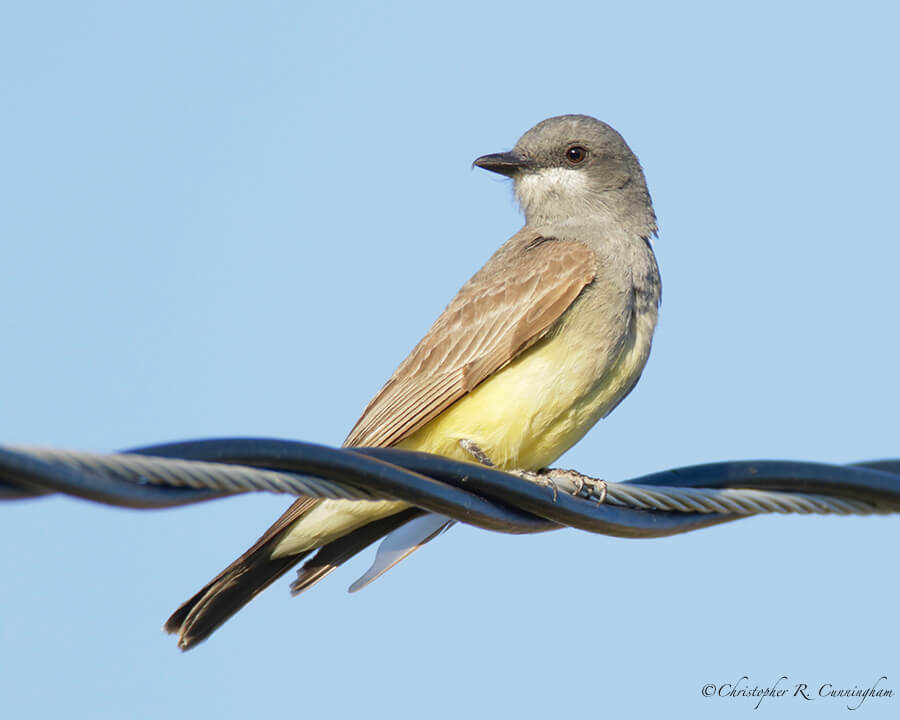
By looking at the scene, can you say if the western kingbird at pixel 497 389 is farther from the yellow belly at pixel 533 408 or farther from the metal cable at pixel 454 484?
the metal cable at pixel 454 484

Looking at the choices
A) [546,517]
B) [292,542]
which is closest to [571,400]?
[292,542]

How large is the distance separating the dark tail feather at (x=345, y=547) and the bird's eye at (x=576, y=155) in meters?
3.01

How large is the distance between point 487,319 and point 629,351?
81cm

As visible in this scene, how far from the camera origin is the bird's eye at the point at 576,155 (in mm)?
8334

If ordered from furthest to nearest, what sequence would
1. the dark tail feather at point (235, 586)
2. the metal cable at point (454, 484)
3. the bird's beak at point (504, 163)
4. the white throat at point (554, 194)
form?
the bird's beak at point (504, 163) < the white throat at point (554, 194) < the dark tail feather at point (235, 586) < the metal cable at point (454, 484)

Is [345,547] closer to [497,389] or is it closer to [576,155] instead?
[497,389]

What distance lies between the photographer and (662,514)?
4.41 meters

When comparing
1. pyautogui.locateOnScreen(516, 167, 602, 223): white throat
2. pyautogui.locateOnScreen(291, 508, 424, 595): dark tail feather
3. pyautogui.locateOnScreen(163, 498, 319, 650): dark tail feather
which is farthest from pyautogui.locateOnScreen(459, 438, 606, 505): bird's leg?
pyautogui.locateOnScreen(516, 167, 602, 223): white throat

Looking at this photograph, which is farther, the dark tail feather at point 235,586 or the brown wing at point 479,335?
the brown wing at point 479,335

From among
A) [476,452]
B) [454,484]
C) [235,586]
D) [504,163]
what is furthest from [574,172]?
[454,484]

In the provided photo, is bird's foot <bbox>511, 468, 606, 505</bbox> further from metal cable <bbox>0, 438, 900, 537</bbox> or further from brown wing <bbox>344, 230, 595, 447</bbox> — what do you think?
brown wing <bbox>344, 230, 595, 447</bbox>

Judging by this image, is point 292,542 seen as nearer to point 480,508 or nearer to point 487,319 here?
point 487,319

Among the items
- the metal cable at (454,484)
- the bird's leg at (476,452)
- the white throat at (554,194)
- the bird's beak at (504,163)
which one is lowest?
the metal cable at (454,484)

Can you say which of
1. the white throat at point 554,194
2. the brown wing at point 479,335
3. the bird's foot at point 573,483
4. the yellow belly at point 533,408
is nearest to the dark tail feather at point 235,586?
the brown wing at point 479,335
